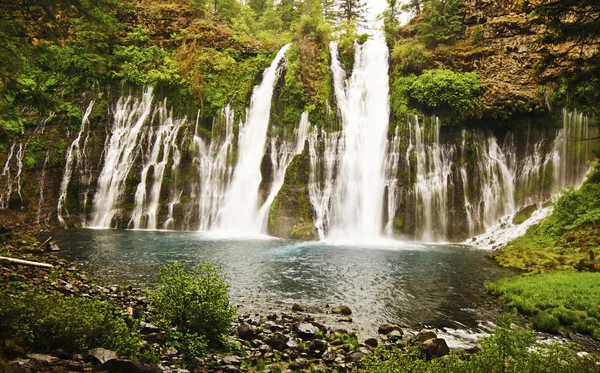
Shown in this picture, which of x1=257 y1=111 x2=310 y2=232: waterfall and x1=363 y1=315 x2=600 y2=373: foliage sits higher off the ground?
x1=257 y1=111 x2=310 y2=232: waterfall

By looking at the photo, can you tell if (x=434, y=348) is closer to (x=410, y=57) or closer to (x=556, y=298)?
(x=556, y=298)

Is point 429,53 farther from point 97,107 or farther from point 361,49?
point 97,107

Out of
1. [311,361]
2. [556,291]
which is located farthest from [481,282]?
[311,361]

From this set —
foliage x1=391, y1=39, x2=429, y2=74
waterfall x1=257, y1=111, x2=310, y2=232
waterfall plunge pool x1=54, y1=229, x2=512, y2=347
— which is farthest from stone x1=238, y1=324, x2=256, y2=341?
foliage x1=391, y1=39, x2=429, y2=74

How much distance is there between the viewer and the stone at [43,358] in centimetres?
494

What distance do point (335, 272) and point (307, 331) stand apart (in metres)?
6.86

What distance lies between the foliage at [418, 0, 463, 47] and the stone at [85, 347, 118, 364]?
33127 millimetres

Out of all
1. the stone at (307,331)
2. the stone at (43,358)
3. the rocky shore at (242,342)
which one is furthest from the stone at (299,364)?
the stone at (43,358)

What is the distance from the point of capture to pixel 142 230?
26453 millimetres

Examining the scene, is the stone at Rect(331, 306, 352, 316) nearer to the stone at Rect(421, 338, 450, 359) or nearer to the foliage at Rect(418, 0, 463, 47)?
the stone at Rect(421, 338, 450, 359)

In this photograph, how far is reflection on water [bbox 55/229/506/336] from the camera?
1122 centimetres

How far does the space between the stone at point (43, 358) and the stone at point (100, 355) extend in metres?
0.42

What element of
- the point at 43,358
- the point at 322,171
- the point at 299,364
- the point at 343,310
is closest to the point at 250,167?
the point at 322,171

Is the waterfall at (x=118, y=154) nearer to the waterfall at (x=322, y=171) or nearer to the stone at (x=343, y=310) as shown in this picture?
the waterfall at (x=322, y=171)
